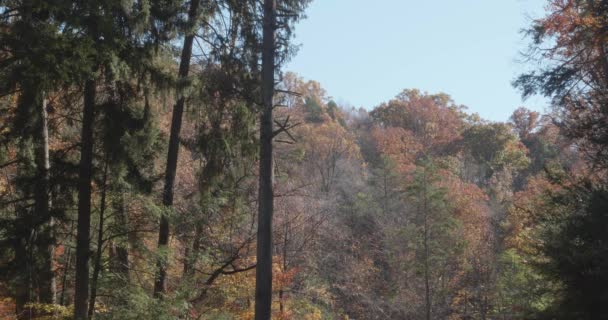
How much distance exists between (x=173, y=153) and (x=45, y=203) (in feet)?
7.97

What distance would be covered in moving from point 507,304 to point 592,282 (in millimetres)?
13914

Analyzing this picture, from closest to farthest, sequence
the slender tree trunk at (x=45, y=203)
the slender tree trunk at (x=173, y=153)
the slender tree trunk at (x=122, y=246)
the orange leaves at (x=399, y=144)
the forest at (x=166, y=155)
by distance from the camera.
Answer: the forest at (x=166, y=155) → the slender tree trunk at (x=45, y=203) → the slender tree trunk at (x=122, y=246) → the slender tree trunk at (x=173, y=153) → the orange leaves at (x=399, y=144)

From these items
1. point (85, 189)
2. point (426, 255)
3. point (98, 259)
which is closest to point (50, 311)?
point (98, 259)

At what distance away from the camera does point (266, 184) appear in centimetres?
789

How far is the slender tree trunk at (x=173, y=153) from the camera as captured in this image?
30.5 feet

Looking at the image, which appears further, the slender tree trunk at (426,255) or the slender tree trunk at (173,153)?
the slender tree trunk at (426,255)

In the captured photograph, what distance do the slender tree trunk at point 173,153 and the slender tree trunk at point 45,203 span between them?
6.04ft

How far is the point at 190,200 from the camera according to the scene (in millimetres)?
10320

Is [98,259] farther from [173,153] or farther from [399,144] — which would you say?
[399,144]

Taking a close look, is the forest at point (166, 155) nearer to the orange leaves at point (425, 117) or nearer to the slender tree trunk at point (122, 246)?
the slender tree trunk at point (122, 246)

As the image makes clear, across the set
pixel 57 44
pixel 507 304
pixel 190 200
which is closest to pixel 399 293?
pixel 507 304

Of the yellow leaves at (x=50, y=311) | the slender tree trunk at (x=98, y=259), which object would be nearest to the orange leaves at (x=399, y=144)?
the slender tree trunk at (x=98, y=259)

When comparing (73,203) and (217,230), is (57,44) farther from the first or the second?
(217,230)

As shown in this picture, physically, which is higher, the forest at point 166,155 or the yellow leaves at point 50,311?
A: the forest at point 166,155
